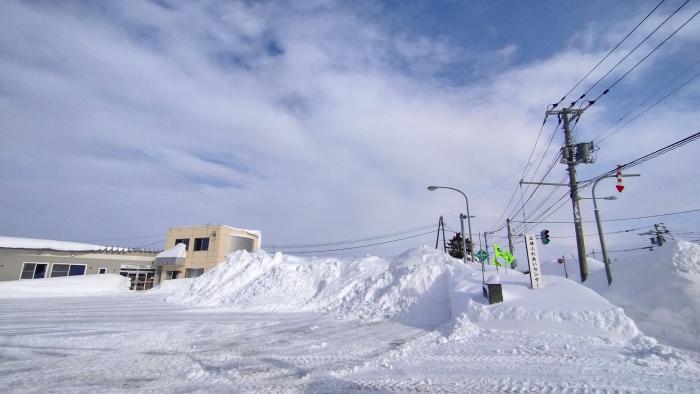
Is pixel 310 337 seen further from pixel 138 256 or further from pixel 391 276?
pixel 138 256

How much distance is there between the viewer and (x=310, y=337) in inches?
415

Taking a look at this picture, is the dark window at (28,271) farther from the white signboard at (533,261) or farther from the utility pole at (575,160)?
the utility pole at (575,160)

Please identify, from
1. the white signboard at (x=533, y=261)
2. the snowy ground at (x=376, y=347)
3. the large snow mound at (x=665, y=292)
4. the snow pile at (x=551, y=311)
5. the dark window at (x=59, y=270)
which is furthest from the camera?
the dark window at (x=59, y=270)

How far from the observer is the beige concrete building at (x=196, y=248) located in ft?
121

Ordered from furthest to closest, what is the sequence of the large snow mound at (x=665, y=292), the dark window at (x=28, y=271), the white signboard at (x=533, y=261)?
the dark window at (x=28, y=271)
the white signboard at (x=533, y=261)
the large snow mound at (x=665, y=292)

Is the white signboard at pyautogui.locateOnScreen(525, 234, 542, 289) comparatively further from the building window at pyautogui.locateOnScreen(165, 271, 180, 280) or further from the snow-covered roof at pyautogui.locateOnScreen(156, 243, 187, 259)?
the building window at pyautogui.locateOnScreen(165, 271, 180, 280)

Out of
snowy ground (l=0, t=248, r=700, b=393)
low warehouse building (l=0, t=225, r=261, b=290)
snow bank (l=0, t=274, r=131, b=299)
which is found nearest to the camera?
snowy ground (l=0, t=248, r=700, b=393)

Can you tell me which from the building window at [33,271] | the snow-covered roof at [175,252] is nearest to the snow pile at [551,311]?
the snow-covered roof at [175,252]

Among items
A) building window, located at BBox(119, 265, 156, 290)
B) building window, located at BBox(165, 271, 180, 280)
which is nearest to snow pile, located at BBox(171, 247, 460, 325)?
building window, located at BBox(165, 271, 180, 280)

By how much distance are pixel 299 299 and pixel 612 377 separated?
50.6ft

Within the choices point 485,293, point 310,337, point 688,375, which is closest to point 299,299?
point 310,337

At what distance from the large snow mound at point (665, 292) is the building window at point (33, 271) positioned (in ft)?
154

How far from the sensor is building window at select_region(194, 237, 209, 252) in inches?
1480

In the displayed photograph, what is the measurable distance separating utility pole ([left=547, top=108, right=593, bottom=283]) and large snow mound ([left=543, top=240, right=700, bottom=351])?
2021 mm
